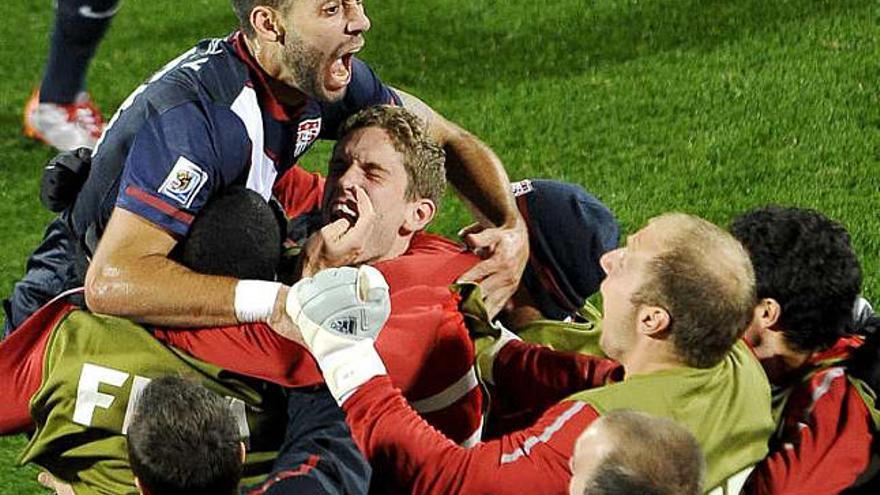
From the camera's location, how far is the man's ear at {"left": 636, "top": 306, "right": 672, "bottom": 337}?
131 inches

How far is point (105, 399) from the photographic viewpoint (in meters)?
3.61

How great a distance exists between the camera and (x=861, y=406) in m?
3.63

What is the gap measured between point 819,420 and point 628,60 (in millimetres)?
4507

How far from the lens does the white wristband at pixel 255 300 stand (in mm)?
3594

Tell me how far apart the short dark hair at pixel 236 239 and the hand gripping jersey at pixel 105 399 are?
23 cm

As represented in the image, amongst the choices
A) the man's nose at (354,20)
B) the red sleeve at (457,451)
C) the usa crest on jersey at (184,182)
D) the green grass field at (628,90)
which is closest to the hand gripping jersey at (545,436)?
the red sleeve at (457,451)

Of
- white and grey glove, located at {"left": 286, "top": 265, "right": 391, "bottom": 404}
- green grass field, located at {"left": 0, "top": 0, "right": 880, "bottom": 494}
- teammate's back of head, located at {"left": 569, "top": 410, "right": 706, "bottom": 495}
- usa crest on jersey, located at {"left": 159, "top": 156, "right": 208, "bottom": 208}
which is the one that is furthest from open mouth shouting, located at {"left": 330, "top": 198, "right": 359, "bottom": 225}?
green grass field, located at {"left": 0, "top": 0, "right": 880, "bottom": 494}

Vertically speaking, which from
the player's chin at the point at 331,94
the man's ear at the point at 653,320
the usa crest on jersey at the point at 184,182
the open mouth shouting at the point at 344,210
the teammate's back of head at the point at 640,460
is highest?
the teammate's back of head at the point at 640,460

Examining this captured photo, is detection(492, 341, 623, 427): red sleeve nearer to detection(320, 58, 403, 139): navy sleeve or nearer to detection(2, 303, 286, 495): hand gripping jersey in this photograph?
detection(2, 303, 286, 495): hand gripping jersey

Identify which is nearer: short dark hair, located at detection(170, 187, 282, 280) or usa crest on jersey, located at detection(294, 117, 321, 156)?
short dark hair, located at detection(170, 187, 282, 280)

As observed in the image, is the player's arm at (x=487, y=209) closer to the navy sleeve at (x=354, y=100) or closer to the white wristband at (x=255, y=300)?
the navy sleeve at (x=354, y=100)

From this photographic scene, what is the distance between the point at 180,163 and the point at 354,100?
870 millimetres

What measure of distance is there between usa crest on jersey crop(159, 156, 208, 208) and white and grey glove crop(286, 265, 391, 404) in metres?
0.58

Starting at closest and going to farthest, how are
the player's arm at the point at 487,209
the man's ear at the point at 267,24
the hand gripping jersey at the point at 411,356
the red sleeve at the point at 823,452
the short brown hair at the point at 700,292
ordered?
the short brown hair at the point at 700,292 → the red sleeve at the point at 823,452 → the hand gripping jersey at the point at 411,356 → the man's ear at the point at 267,24 → the player's arm at the point at 487,209
